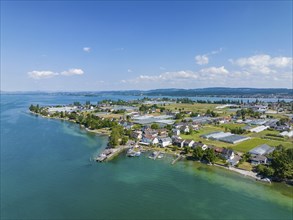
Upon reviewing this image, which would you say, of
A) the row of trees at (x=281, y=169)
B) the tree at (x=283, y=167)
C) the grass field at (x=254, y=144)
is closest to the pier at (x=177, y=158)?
the grass field at (x=254, y=144)

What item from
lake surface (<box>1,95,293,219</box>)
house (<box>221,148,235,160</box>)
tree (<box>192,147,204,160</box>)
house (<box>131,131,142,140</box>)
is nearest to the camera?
lake surface (<box>1,95,293,219</box>)

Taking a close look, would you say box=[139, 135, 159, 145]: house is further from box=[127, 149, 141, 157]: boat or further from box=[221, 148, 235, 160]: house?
box=[221, 148, 235, 160]: house

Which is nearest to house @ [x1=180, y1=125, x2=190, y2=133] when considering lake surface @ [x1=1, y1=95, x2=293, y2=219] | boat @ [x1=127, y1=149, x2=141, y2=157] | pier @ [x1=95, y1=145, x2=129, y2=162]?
pier @ [x1=95, y1=145, x2=129, y2=162]

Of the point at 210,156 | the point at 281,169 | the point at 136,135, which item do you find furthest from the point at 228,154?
the point at 136,135

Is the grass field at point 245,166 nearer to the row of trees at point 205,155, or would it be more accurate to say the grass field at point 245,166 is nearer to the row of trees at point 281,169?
the row of trees at point 281,169

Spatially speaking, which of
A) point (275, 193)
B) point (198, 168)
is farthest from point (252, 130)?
point (275, 193)

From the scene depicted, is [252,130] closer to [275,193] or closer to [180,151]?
[180,151]

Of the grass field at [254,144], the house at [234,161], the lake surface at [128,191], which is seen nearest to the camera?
the lake surface at [128,191]

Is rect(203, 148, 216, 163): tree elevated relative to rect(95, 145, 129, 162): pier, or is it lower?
elevated
